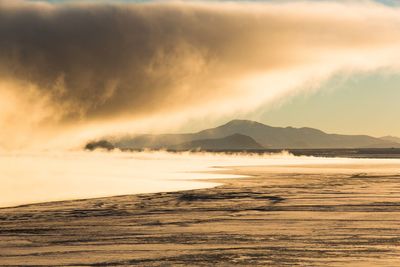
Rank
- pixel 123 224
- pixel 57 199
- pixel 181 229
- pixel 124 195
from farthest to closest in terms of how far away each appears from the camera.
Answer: pixel 124 195 → pixel 57 199 → pixel 123 224 → pixel 181 229

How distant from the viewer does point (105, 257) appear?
13766 mm

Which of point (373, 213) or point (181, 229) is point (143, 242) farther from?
point (373, 213)

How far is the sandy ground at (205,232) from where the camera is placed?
13.6 meters

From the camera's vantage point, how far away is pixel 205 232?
17812mm

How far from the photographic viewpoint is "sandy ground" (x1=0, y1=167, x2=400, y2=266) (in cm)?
1362

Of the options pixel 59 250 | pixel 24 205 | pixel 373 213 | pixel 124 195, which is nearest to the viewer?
pixel 59 250

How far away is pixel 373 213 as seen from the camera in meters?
22.5

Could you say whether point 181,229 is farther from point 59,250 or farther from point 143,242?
point 59,250

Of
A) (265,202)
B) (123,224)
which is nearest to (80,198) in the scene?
(265,202)

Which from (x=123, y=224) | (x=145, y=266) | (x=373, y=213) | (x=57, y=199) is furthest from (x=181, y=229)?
(x=57, y=199)

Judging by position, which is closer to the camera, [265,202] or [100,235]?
[100,235]

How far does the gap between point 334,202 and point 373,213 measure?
484cm

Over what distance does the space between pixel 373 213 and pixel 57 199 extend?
14.3 meters

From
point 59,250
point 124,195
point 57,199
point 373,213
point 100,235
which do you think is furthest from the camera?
point 124,195
